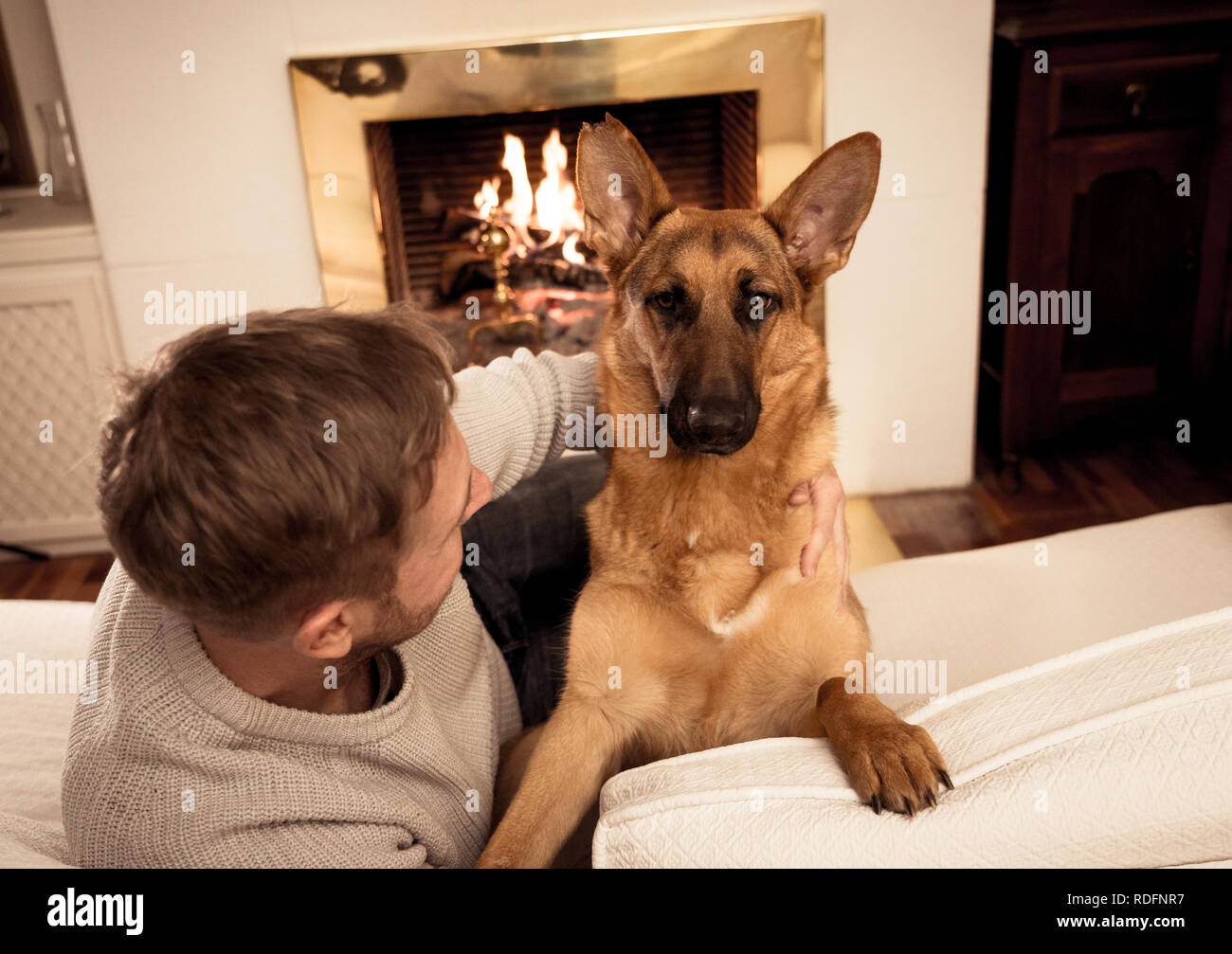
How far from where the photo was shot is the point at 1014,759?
36.4 inches

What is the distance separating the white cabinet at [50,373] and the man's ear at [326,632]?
7.92ft

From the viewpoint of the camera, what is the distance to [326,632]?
3.54 ft

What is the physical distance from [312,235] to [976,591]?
2368 millimetres

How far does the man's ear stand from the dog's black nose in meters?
0.63

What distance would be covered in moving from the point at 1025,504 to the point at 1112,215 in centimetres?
99

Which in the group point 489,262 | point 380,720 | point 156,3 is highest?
point 156,3

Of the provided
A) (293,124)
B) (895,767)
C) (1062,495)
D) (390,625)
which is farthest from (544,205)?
(895,767)

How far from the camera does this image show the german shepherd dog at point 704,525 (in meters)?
1.51

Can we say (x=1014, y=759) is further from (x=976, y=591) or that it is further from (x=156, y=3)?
(x=156, y=3)

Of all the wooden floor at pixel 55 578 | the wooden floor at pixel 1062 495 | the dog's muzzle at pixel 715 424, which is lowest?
the wooden floor at pixel 55 578

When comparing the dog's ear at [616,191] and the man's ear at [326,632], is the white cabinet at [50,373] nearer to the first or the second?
the dog's ear at [616,191]

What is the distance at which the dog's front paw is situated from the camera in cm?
93

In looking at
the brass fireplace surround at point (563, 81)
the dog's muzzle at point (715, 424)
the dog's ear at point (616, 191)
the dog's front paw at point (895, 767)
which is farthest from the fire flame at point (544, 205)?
the dog's front paw at point (895, 767)
